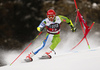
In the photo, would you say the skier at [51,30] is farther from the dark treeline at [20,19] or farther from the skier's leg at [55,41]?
the dark treeline at [20,19]

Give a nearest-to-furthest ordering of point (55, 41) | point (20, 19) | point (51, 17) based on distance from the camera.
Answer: point (51, 17) → point (55, 41) → point (20, 19)

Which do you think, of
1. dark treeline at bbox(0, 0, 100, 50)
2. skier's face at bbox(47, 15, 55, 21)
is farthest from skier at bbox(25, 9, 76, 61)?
dark treeline at bbox(0, 0, 100, 50)

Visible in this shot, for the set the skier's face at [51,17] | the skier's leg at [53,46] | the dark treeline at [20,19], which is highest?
the dark treeline at [20,19]

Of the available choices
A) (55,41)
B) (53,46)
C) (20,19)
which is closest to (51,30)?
(55,41)

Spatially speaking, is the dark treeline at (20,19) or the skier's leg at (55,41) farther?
the dark treeline at (20,19)

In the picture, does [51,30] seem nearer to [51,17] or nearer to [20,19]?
[51,17]

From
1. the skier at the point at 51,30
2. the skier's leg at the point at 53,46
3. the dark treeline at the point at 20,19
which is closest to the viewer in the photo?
the skier's leg at the point at 53,46

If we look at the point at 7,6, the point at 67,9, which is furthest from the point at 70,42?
the point at 7,6

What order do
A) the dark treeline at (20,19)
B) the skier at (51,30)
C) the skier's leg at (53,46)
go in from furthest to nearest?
the dark treeline at (20,19)
the skier at (51,30)
the skier's leg at (53,46)

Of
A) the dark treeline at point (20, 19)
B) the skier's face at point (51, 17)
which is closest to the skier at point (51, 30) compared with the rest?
the skier's face at point (51, 17)

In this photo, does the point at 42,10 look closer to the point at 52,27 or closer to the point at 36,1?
the point at 36,1

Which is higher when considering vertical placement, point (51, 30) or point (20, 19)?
point (20, 19)

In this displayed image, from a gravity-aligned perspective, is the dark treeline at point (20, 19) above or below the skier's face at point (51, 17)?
above

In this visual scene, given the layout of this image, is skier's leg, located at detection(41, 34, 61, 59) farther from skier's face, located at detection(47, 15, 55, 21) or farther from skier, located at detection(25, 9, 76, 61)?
skier's face, located at detection(47, 15, 55, 21)
